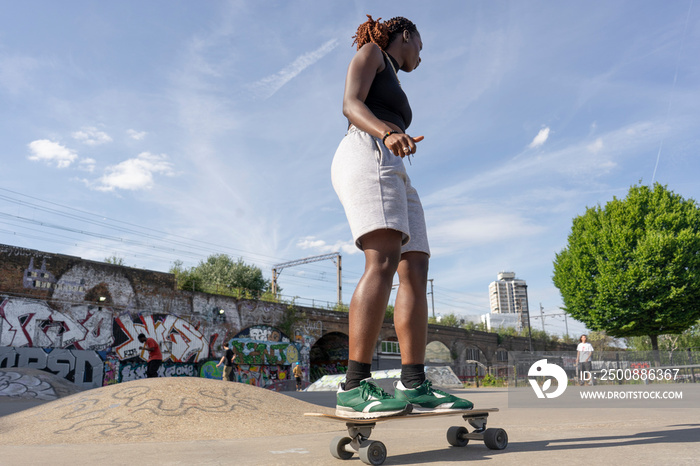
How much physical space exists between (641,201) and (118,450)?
28321mm

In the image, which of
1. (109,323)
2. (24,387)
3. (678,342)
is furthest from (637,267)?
(678,342)

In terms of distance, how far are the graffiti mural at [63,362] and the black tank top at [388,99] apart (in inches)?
779

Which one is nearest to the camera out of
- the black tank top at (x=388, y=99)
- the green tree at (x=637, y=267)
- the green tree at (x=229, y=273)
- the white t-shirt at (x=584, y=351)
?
the black tank top at (x=388, y=99)

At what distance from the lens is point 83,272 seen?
19969mm

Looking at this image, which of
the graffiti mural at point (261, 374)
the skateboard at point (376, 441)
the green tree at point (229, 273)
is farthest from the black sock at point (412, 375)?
the green tree at point (229, 273)

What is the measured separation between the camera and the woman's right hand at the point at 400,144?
89.7 inches

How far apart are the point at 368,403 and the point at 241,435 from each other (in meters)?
1.59

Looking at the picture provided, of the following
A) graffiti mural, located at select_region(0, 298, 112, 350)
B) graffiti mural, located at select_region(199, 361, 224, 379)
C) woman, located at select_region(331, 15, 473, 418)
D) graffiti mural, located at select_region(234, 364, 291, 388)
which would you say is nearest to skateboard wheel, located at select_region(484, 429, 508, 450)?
woman, located at select_region(331, 15, 473, 418)

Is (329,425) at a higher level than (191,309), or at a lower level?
lower

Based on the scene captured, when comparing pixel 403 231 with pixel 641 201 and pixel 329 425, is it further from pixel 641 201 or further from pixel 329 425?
pixel 641 201

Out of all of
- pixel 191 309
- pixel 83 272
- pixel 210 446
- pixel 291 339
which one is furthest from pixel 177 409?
pixel 291 339

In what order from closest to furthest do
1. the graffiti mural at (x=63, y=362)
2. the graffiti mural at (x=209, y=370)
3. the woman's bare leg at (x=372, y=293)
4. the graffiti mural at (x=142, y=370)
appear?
the woman's bare leg at (x=372, y=293)
the graffiti mural at (x=63, y=362)
the graffiti mural at (x=142, y=370)
the graffiti mural at (x=209, y=370)

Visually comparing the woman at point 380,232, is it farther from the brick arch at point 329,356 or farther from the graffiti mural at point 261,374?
the brick arch at point 329,356

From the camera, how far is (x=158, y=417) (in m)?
3.58
